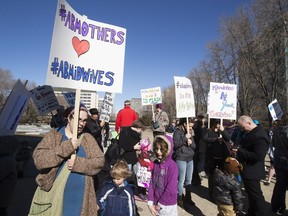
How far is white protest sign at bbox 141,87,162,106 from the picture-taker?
13773mm

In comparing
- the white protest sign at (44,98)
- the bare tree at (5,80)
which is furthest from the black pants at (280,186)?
the bare tree at (5,80)

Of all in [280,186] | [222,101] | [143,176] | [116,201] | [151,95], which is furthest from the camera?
[151,95]

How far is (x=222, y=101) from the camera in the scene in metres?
6.57

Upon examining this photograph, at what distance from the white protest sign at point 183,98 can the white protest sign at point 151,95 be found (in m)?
7.67

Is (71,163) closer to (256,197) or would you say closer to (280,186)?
(256,197)

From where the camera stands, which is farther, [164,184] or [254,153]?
[254,153]

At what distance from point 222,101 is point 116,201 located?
173 inches

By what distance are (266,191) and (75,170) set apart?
609cm

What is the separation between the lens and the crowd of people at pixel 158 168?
252 centimetres

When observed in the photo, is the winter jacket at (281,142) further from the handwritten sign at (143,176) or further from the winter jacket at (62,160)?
the winter jacket at (62,160)

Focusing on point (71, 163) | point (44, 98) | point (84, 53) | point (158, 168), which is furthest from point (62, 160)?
point (44, 98)

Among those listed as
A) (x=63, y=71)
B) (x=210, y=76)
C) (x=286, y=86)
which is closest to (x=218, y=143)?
(x=63, y=71)

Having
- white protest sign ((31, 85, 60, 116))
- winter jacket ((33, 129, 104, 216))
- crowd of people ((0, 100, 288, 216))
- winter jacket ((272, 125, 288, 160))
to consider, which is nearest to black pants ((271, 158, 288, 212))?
crowd of people ((0, 100, 288, 216))

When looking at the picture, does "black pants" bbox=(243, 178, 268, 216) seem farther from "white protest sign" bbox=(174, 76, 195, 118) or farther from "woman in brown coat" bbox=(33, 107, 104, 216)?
"woman in brown coat" bbox=(33, 107, 104, 216)
